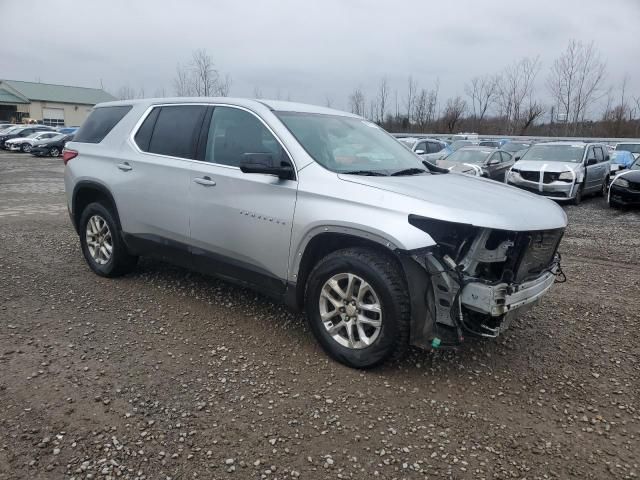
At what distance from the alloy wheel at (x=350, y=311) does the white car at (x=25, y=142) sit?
101 ft

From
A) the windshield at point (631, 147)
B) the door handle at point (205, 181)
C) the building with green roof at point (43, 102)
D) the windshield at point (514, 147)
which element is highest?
the building with green roof at point (43, 102)

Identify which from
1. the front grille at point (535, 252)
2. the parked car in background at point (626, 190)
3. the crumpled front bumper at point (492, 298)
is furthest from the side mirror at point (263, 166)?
the parked car in background at point (626, 190)

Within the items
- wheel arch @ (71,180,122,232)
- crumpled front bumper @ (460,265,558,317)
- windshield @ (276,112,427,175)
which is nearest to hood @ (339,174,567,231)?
windshield @ (276,112,427,175)

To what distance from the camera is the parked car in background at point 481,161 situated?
46.2 feet

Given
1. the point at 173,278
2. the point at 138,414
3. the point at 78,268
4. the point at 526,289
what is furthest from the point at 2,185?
the point at 526,289

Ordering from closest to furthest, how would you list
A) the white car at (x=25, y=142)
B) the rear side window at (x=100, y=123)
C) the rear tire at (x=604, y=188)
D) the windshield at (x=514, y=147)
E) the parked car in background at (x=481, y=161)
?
1. the rear side window at (x=100, y=123)
2. the parked car in background at (x=481, y=161)
3. the rear tire at (x=604, y=188)
4. the windshield at (x=514, y=147)
5. the white car at (x=25, y=142)

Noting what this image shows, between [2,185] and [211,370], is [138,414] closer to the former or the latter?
[211,370]

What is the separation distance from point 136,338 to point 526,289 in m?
2.99

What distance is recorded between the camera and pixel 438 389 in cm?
338

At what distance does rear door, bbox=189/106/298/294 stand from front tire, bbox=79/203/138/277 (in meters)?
1.21

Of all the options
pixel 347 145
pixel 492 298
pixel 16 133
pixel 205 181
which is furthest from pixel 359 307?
pixel 16 133

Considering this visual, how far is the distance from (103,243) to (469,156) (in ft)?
40.6

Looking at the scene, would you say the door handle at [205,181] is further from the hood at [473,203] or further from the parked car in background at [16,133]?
the parked car in background at [16,133]

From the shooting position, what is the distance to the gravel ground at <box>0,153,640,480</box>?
263cm
